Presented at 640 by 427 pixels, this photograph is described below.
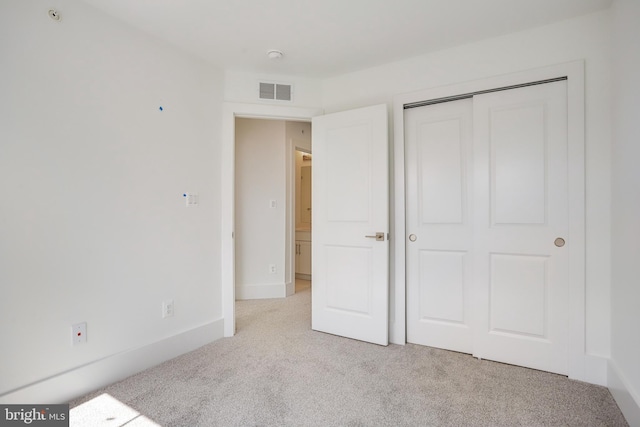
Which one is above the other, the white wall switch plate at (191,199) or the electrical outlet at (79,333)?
the white wall switch plate at (191,199)

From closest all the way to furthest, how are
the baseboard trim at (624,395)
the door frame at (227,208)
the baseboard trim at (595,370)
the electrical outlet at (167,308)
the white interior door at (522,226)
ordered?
the baseboard trim at (624,395) < the baseboard trim at (595,370) < the white interior door at (522,226) < the electrical outlet at (167,308) < the door frame at (227,208)

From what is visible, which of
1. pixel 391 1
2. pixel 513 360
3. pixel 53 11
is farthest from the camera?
pixel 513 360

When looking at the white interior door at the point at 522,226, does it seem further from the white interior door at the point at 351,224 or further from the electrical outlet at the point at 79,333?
the electrical outlet at the point at 79,333

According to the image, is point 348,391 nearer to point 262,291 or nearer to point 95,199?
point 95,199

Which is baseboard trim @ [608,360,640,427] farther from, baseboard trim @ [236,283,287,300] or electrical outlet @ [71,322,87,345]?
baseboard trim @ [236,283,287,300]

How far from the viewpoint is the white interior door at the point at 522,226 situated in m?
2.22

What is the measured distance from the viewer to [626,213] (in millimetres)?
1787

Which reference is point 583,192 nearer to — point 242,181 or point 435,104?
point 435,104

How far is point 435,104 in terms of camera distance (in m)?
2.70

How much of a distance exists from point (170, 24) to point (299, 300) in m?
3.21

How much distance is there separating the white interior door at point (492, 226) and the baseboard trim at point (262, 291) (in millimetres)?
2009

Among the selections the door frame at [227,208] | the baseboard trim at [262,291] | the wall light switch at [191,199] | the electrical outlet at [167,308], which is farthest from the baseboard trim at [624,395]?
the baseboard trim at [262,291]

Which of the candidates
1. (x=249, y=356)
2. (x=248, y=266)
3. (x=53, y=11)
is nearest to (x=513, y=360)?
(x=249, y=356)

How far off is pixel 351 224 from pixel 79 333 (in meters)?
2.10
